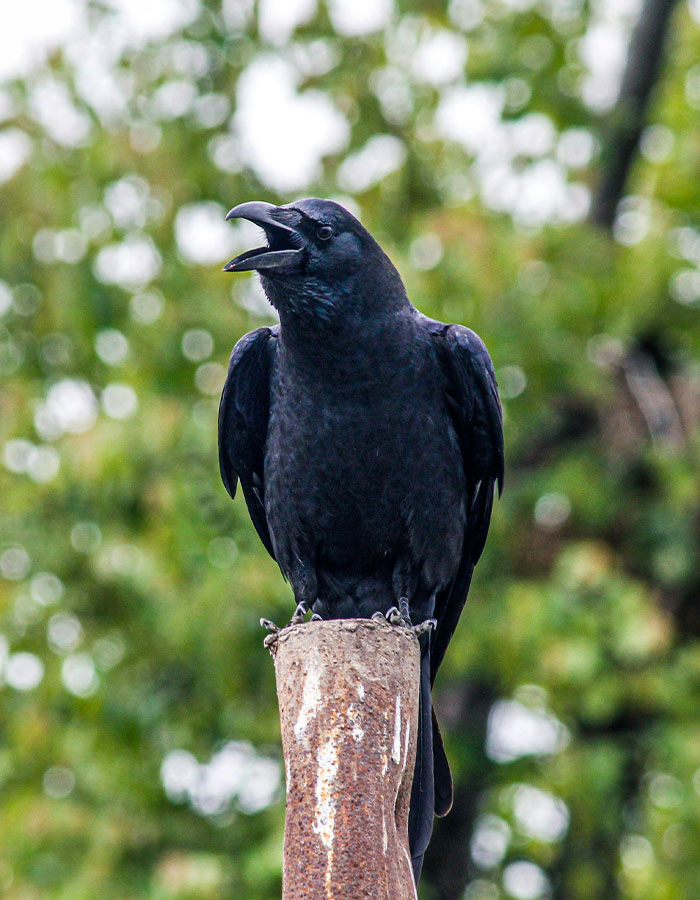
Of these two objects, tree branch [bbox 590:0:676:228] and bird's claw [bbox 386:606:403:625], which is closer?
bird's claw [bbox 386:606:403:625]

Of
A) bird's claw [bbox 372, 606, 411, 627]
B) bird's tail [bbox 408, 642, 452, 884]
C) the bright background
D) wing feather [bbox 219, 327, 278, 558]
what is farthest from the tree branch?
bird's tail [bbox 408, 642, 452, 884]

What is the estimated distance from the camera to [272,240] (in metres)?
4.10

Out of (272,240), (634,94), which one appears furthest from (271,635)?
(634,94)

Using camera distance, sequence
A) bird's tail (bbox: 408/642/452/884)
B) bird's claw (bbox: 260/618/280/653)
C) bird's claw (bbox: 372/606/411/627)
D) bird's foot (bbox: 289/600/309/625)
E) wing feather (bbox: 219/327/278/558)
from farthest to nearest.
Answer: wing feather (bbox: 219/327/278/558) → bird's foot (bbox: 289/600/309/625) → bird's claw (bbox: 372/606/411/627) → bird's tail (bbox: 408/642/452/884) → bird's claw (bbox: 260/618/280/653)

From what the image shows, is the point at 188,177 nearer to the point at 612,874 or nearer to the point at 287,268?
the point at 287,268

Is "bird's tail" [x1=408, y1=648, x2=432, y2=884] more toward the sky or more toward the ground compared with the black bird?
more toward the ground

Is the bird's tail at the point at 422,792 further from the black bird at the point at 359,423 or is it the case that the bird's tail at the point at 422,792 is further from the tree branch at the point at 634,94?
the tree branch at the point at 634,94

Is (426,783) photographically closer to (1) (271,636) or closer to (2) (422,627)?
(2) (422,627)

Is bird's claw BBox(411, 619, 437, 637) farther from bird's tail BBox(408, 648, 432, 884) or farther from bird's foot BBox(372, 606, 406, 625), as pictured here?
bird's tail BBox(408, 648, 432, 884)

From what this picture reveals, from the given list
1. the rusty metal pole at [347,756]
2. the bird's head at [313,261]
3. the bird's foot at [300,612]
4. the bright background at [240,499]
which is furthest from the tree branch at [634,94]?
the rusty metal pole at [347,756]

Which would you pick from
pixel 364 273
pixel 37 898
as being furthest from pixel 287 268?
pixel 37 898

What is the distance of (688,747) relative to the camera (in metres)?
8.38

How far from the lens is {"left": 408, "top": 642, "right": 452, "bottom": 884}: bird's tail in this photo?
3.64 m

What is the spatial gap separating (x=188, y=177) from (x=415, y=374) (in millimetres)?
5434
